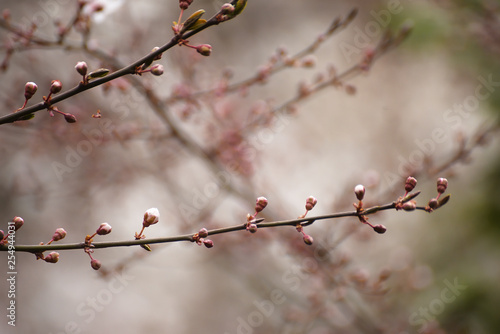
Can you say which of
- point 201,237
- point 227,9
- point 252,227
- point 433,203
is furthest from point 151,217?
point 433,203

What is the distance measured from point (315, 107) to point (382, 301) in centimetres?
569

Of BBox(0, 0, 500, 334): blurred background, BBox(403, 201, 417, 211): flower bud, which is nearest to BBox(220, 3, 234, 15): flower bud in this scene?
BBox(403, 201, 417, 211): flower bud

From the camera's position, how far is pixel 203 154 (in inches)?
95.0

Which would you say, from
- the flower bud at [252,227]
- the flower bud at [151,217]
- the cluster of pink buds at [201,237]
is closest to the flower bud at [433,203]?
the flower bud at [252,227]

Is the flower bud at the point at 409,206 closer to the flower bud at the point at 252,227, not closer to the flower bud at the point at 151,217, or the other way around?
the flower bud at the point at 252,227

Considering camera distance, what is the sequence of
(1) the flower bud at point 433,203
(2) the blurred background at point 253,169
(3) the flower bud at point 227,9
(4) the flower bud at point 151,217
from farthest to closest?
(2) the blurred background at point 253,169
(4) the flower bud at point 151,217
(1) the flower bud at point 433,203
(3) the flower bud at point 227,9

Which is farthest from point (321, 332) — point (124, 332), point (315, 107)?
point (315, 107)

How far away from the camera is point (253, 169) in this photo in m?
2.63

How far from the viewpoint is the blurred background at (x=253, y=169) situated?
7.67ft

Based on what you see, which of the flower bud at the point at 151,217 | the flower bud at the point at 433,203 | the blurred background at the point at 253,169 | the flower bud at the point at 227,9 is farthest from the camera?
the blurred background at the point at 253,169

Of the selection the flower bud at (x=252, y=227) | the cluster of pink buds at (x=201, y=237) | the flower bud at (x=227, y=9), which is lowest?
the flower bud at (x=252, y=227)

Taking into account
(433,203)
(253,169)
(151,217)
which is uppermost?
(253,169)

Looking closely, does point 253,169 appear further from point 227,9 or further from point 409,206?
point 227,9

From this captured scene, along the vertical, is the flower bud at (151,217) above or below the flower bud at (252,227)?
above
